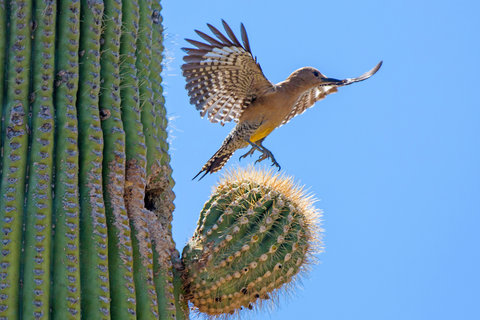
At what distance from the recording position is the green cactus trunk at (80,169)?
2.59m

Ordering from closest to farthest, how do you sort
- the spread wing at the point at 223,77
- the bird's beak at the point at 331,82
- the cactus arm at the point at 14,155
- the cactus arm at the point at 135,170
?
the cactus arm at the point at 14,155
the cactus arm at the point at 135,170
the spread wing at the point at 223,77
the bird's beak at the point at 331,82

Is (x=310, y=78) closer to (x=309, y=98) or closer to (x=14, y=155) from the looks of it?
(x=309, y=98)

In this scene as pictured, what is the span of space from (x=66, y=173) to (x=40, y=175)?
0.11 metres

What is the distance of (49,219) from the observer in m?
2.66

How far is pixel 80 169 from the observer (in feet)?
9.52

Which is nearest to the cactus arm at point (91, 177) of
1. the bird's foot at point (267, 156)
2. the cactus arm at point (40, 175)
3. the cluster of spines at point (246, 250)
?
the cactus arm at point (40, 175)

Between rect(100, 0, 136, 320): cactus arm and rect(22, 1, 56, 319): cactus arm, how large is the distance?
0.28 m

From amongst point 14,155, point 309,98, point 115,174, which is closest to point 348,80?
point 309,98

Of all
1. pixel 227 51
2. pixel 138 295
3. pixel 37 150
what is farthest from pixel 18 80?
pixel 227 51

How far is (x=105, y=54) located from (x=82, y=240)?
877 mm

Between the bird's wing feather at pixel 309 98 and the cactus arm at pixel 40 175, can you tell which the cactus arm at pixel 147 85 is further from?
the bird's wing feather at pixel 309 98

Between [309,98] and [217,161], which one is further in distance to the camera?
[309,98]

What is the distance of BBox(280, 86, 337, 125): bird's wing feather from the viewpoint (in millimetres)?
7489

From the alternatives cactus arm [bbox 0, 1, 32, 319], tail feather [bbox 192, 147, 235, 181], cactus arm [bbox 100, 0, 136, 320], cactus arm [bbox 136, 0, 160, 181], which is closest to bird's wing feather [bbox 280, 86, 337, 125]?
tail feather [bbox 192, 147, 235, 181]
